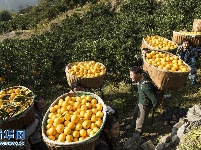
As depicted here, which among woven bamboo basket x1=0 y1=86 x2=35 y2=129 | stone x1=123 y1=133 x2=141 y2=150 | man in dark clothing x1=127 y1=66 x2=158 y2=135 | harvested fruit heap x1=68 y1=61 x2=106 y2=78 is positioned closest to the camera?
woven bamboo basket x1=0 y1=86 x2=35 y2=129

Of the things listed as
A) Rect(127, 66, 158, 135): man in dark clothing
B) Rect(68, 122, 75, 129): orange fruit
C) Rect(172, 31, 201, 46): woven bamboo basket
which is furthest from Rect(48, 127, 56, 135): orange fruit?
Rect(172, 31, 201, 46): woven bamboo basket

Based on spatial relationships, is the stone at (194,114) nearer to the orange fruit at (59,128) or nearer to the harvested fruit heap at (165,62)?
the harvested fruit heap at (165,62)

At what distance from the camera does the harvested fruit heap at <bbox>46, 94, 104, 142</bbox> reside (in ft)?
15.5

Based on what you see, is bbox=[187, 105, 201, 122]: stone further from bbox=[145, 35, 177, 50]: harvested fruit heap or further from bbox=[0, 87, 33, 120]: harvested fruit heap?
bbox=[0, 87, 33, 120]: harvested fruit heap

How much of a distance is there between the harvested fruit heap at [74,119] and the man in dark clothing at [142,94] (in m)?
1.54

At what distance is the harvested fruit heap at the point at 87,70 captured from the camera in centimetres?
863

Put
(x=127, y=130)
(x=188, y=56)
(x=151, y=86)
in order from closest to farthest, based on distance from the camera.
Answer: (x=151, y=86) → (x=127, y=130) → (x=188, y=56)

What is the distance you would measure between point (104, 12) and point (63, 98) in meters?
24.5

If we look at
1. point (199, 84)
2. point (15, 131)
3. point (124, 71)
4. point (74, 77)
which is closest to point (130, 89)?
point (124, 71)

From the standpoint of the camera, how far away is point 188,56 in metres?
9.52

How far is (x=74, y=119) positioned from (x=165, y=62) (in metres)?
3.89

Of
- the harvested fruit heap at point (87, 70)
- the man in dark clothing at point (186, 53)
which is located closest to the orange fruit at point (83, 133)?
the harvested fruit heap at point (87, 70)

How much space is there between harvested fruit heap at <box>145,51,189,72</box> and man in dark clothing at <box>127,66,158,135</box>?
85 cm

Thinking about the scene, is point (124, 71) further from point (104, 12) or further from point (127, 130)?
point (104, 12)
